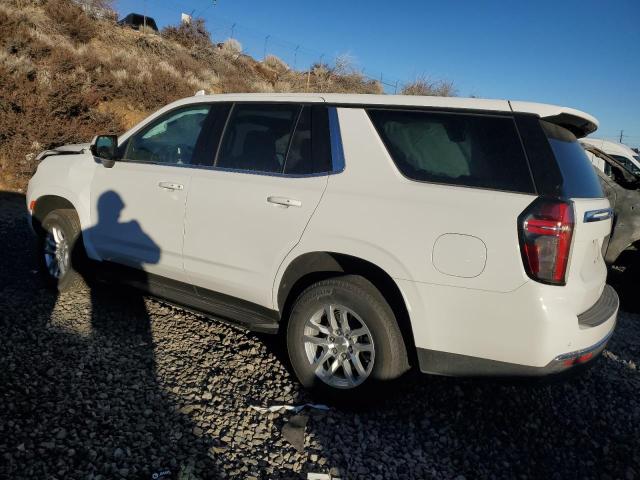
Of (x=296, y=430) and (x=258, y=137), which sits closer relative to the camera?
(x=296, y=430)

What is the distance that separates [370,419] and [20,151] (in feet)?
30.8

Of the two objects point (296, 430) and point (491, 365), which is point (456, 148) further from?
point (296, 430)

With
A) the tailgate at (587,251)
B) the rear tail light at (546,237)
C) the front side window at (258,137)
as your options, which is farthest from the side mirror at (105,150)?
the tailgate at (587,251)

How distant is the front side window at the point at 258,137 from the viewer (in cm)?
328

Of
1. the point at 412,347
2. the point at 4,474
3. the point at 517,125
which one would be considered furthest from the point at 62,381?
the point at 517,125

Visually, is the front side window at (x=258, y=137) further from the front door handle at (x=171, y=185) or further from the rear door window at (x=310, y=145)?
the front door handle at (x=171, y=185)

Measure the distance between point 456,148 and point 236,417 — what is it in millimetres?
2065

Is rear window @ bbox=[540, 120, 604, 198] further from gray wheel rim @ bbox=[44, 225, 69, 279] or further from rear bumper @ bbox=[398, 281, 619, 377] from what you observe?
gray wheel rim @ bbox=[44, 225, 69, 279]

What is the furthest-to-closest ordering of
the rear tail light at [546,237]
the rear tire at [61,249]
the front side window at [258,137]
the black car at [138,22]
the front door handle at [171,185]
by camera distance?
1. the black car at [138,22]
2. the rear tire at [61,249]
3. the front door handle at [171,185]
4. the front side window at [258,137]
5. the rear tail light at [546,237]

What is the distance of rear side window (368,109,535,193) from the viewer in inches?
98.5

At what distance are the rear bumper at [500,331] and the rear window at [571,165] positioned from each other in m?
0.57

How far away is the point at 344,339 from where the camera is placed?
Answer: 2.98 metres

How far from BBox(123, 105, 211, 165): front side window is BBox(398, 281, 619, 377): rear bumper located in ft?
6.99

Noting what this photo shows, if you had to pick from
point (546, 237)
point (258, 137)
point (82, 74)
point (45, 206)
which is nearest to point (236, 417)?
point (258, 137)
